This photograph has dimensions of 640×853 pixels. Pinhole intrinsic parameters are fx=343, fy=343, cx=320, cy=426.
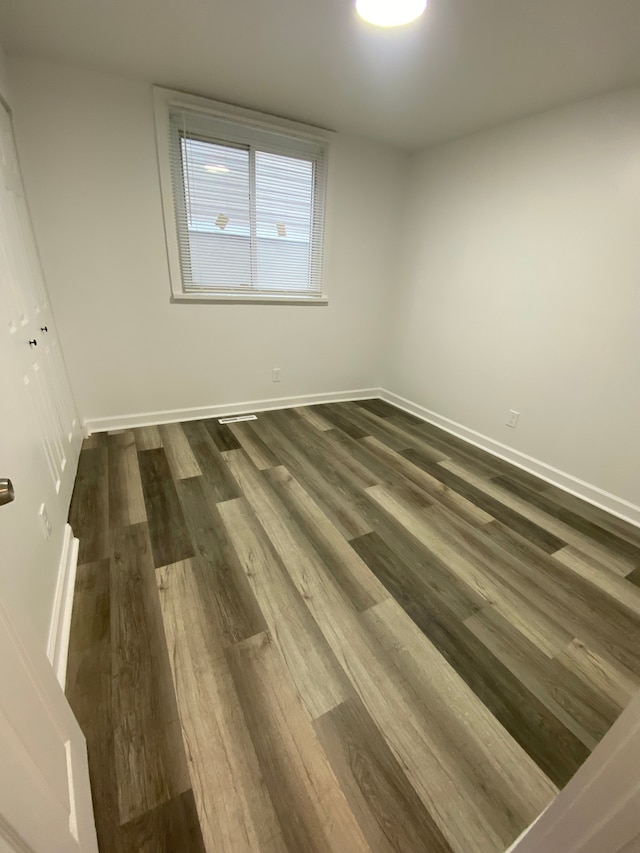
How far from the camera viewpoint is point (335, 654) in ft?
4.23

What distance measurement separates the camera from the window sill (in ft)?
9.11

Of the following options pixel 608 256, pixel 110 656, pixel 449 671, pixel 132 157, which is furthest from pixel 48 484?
pixel 608 256

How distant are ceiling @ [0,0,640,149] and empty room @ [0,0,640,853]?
0.07ft

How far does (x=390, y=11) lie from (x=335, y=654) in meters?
2.62

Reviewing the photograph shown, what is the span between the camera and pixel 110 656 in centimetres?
124

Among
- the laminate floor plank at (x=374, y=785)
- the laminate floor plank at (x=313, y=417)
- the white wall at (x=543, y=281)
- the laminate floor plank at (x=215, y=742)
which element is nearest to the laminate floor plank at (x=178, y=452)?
the laminate floor plank at (x=215, y=742)

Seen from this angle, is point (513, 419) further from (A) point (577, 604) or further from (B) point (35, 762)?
(B) point (35, 762)

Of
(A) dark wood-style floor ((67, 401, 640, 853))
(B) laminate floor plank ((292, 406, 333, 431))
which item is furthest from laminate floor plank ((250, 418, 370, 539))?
(B) laminate floor plank ((292, 406, 333, 431))

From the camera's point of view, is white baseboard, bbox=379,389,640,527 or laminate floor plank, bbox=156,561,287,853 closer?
laminate floor plank, bbox=156,561,287,853

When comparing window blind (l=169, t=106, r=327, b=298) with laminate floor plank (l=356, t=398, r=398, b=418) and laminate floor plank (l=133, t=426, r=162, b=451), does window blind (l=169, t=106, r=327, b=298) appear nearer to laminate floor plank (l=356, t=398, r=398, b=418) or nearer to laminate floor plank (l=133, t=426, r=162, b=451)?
laminate floor plank (l=133, t=426, r=162, b=451)

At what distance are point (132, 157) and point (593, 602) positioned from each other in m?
3.76

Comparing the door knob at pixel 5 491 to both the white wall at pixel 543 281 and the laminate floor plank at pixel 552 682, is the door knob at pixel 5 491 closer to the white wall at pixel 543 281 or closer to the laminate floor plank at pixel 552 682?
the laminate floor plank at pixel 552 682

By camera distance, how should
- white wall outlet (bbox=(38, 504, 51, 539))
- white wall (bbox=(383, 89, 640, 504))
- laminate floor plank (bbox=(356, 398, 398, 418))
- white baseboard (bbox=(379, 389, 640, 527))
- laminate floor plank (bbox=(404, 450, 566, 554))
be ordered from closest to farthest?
white wall outlet (bbox=(38, 504, 51, 539)), laminate floor plank (bbox=(404, 450, 566, 554)), white wall (bbox=(383, 89, 640, 504)), white baseboard (bbox=(379, 389, 640, 527)), laminate floor plank (bbox=(356, 398, 398, 418))

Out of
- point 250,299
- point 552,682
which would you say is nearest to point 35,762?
point 552,682
